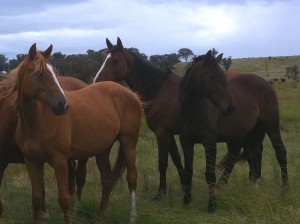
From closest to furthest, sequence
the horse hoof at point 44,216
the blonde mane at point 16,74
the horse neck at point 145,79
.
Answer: the blonde mane at point 16,74 < the horse hoof at point 44,216 < the horse neck at point 145,79

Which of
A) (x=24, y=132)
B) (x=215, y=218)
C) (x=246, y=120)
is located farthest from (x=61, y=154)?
(x=246, y=120)

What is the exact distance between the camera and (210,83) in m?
6.17

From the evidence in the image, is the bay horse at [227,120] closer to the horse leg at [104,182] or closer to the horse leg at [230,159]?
the horse leg at [230,159]

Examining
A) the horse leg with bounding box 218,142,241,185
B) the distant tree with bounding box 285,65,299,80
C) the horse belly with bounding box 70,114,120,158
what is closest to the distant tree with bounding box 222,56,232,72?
the distant tree with bounding box 285,65,299,80

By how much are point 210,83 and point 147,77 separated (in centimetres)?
166

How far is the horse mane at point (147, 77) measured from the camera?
748 cm

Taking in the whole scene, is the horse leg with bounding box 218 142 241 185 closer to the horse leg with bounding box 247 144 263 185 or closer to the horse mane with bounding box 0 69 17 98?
the horse leg with bounding box 247 144 263 185

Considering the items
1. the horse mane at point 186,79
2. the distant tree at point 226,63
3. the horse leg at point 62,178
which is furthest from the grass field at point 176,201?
the distant tree at point 226,63

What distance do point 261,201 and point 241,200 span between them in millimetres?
292

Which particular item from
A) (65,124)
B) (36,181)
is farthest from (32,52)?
(36,181)

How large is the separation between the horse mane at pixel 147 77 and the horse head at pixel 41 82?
3.08 meters

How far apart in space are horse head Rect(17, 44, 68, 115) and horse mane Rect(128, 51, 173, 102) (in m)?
3.08

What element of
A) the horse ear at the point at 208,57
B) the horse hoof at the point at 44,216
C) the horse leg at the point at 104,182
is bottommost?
the horse hoof at the point at 44,216

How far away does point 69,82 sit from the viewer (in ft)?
24.5
